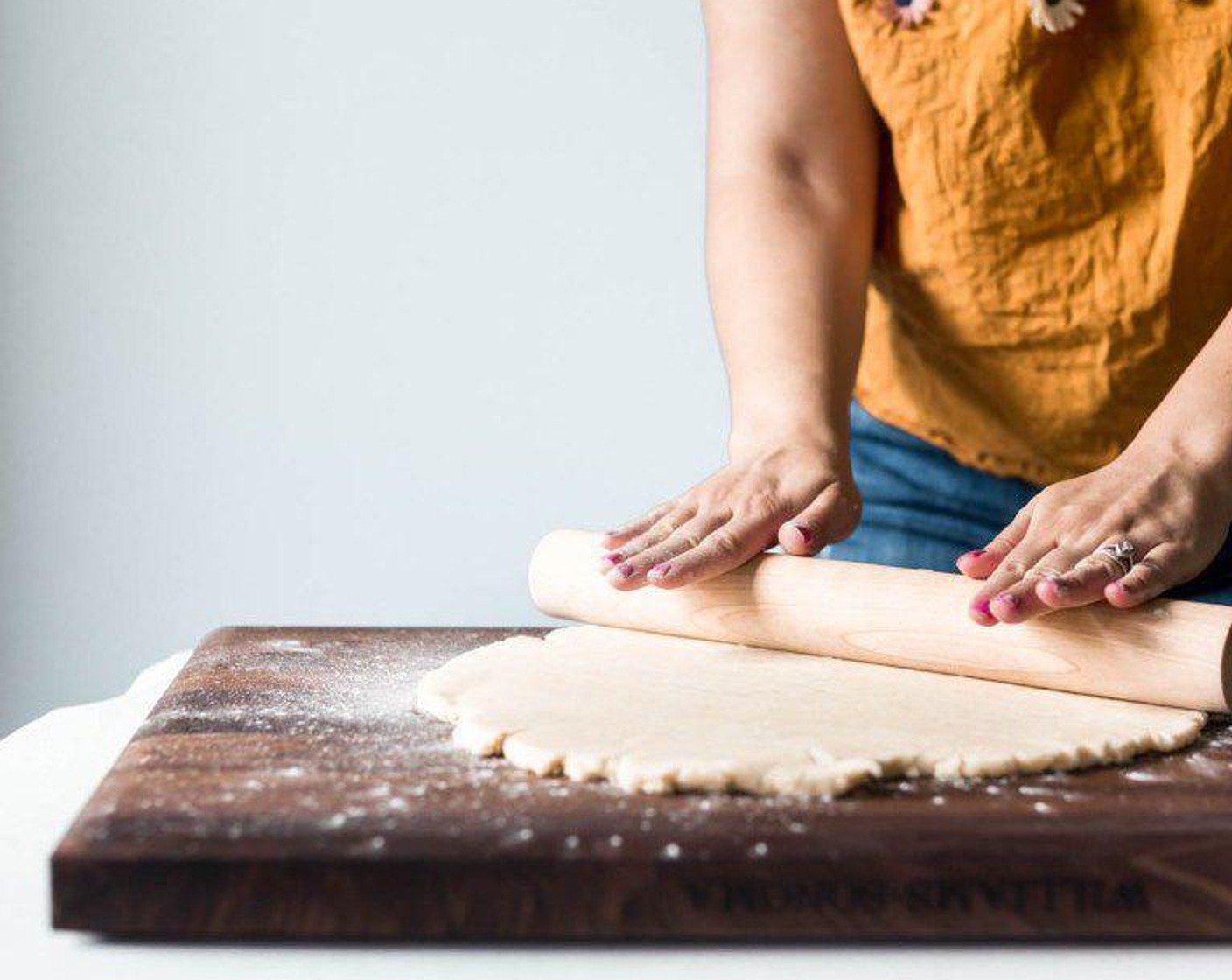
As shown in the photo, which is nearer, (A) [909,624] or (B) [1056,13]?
(A) [909,624]

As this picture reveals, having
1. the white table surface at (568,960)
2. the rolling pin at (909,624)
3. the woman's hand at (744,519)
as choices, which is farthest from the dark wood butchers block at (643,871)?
the woman's hand at (744,519)

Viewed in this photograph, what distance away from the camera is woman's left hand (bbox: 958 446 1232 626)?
1167 mm

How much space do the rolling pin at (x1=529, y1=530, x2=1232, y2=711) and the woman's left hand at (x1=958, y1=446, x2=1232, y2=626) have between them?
0.12 ft

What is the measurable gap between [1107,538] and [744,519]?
349 mm

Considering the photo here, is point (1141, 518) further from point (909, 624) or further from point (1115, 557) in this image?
point (909, 624)

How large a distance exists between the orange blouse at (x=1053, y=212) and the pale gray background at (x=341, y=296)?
56.8 inches

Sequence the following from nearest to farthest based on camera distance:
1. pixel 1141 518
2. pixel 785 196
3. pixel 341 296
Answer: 1. pixel 1141 518
2. pixel 785 196
3. pixel 341 296

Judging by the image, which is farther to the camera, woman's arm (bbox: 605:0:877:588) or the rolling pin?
woman's arm (bbox: 605:0:877:588)

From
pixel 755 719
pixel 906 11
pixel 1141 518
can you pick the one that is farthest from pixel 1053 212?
pixel 755 719

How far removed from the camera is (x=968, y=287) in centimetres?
156

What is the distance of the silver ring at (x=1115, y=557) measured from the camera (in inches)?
46.3

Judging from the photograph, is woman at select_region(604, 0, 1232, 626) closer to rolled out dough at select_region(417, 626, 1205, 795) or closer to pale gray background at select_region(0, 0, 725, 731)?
rolled out dough at select_region(417, 626, 1205, 795)

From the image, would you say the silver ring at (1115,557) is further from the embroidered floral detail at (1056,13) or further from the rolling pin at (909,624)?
the embroidered floral detail at (1056,13)

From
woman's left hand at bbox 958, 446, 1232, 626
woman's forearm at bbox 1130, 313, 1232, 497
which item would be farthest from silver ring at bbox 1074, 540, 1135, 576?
woman's forearm at bbox 1130, 313, 1232, 497
